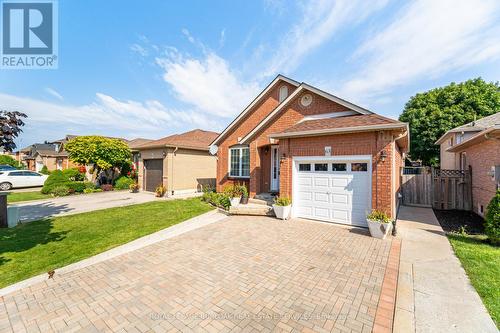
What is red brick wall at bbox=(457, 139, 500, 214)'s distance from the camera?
27.1 ft

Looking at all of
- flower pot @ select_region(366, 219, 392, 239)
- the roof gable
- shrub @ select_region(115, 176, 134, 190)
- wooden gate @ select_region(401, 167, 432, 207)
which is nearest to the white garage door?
flower pot @ select_region(366, 219, 392, 239)

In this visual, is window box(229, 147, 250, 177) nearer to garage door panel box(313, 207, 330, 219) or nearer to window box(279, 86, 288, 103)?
window box(279, 86, 288, 103)

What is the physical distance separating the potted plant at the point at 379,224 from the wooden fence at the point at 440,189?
23.1 feet

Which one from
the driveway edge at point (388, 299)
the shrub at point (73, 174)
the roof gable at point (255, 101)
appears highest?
the roof gable at point (255, 101)

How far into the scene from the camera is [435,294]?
151 inches

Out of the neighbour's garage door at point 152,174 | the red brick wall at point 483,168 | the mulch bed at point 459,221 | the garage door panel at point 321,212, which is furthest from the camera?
the neighbour's garage door at point 152,174

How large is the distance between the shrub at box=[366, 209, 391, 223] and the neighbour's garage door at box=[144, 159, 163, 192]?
14.5 metres

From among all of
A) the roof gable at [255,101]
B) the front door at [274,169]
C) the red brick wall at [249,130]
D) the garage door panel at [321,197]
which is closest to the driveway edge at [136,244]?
the front door at [274,169]

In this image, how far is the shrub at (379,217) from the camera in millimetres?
6759

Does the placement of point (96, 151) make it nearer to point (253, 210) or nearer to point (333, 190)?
point (253, 210)

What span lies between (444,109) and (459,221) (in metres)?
19.7

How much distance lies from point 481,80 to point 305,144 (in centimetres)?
2844

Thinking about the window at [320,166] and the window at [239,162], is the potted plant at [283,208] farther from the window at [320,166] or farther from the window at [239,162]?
the window at [239,162]

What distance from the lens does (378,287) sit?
4.11 m
